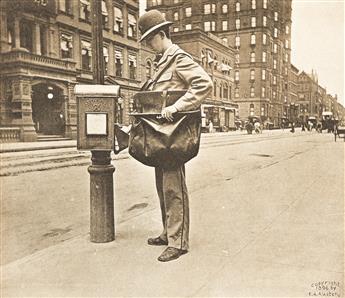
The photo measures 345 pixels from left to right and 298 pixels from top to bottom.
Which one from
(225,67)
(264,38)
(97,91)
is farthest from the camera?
(264,38)

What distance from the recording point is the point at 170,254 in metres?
3.01

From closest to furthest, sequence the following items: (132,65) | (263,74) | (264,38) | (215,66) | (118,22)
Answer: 1. (118,22)
2. (132,65)
3. (215,66)
4. (264,38)
5. (263,74)

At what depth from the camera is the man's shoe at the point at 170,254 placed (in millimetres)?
2975

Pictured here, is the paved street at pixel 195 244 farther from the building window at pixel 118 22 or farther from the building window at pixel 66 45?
the building window at pixel 118 22

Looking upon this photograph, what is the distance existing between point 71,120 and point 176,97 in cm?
2021

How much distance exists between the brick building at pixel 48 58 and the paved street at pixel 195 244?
42.9 ft

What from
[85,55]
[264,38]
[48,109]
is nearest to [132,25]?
[85,55]

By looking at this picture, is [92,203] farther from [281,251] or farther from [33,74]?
Answer: [33,74]

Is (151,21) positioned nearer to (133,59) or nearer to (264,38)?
(133,59)

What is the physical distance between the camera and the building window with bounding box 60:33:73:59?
25.2 metres

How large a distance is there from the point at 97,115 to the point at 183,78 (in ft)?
2.64

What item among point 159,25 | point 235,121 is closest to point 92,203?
point 159,25

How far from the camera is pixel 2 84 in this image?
20.6m

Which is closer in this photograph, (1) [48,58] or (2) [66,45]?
(1) [48,58]
